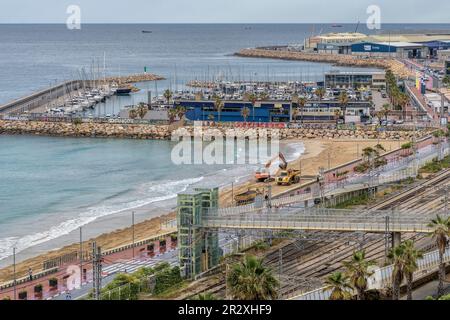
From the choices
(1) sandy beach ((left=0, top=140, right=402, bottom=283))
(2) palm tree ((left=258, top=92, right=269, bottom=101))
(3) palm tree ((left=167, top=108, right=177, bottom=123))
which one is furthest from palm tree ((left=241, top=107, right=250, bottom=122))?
(1) sandy beach ((left=0, top=140, right=402, bottom=283))

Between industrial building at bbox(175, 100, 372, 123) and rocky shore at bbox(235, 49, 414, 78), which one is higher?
rocky shore at bbox(235, 49, 414, 78)

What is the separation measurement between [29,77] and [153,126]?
259 ft

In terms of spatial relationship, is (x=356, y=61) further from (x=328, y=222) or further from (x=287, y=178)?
(x=328, y=222)

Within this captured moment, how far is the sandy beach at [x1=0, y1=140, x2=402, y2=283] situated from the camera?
1695 inches

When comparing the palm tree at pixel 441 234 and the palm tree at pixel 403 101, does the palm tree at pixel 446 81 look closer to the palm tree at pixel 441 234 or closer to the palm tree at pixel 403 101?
the palm tree at pixel 403 101

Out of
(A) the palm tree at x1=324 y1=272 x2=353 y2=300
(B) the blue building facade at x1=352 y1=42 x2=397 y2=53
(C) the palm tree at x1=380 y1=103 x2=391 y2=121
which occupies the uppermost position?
(B) the blue building facade at x1=352 y1=42 x2=397 y2=53

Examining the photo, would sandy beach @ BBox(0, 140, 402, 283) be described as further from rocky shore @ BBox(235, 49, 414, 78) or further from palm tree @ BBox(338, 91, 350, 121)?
rocky shore @ BBox(235, 49, 414, 78)

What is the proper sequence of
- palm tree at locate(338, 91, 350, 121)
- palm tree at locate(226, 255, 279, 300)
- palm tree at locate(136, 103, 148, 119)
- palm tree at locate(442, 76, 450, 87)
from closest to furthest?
palm tree at locate(226, 255, 279, 300), palm tree at locate(338, 91, 350, 121), palm tree at locate(136, 103, 148, 119), palm tree at locate(442, 76, 450, 87)

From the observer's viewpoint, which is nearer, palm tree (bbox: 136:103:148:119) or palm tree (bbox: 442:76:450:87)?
palm tree (bbox: 136:103:148:119)

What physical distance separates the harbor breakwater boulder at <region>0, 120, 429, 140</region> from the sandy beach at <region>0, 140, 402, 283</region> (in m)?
2.29

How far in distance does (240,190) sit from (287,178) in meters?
3.02

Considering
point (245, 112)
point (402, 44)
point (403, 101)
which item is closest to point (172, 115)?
point (245, 112)

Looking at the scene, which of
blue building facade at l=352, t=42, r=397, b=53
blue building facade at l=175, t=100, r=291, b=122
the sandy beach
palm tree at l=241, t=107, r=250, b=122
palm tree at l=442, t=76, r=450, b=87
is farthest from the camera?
blue building facade at l=352, t=42, r=397, b=53
